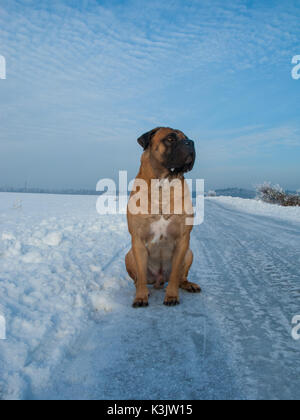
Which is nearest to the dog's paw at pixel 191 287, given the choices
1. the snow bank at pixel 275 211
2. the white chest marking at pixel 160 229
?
the white chest marking at pixel 160 229

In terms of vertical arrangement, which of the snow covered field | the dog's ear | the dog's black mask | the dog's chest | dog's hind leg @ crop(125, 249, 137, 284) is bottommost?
the snow covered field

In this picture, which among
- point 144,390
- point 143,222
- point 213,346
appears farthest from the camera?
point 143,222

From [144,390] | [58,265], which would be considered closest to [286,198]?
[58,265]

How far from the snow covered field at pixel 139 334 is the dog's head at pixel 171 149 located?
1.30 meters

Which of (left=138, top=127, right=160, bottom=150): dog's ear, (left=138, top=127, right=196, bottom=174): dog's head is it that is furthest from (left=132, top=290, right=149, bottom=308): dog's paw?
(left=138, top=127, right=160, bottom=150): dog's ear

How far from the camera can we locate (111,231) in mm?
7043

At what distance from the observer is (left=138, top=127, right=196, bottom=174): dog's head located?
111 inches

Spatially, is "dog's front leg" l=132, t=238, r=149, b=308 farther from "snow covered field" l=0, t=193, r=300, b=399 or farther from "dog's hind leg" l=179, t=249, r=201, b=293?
"dog's hind leg" l=179, t=249, r=201, b=293

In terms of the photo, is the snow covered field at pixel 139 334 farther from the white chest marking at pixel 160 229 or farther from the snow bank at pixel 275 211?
the snow bank at pixel 275 211

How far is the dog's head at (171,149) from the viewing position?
2.81m

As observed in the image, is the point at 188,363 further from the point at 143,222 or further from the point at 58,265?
the point at 58,265

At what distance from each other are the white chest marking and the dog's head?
19.2 inches

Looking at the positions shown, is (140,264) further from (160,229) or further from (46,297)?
(46,297)
